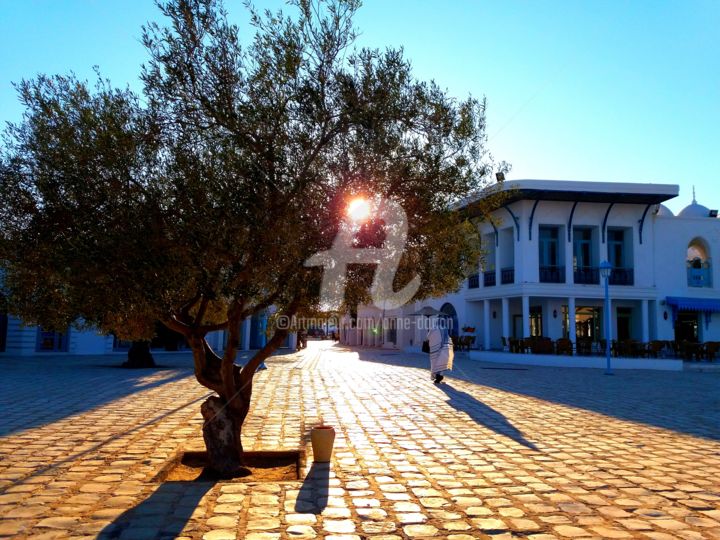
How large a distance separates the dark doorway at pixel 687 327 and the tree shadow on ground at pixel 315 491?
29002 mm

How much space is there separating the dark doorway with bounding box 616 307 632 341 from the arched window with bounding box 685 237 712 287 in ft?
11.1

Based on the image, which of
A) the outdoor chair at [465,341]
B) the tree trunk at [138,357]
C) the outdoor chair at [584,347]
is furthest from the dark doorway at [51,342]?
the outdoor chair at [584,347]

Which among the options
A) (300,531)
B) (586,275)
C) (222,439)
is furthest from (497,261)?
(300,531)

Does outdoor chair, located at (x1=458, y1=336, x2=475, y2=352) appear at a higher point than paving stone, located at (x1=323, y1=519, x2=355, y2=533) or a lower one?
higher

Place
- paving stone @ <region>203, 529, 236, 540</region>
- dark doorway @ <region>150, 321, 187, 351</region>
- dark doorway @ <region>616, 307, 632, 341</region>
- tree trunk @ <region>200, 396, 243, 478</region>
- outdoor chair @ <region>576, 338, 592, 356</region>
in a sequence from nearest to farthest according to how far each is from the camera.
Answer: paving stone @ <region>203, 529, 236, 540</region>
tree trunk @ <region>200, 396, 243, 478</region>
outdoor chair @ <region>576, 338, 592, 356</region>
dark doorway @ <region>616, 307, 632, 341</region>
dark doorway @ <region>150, 321, 187, 351</region>

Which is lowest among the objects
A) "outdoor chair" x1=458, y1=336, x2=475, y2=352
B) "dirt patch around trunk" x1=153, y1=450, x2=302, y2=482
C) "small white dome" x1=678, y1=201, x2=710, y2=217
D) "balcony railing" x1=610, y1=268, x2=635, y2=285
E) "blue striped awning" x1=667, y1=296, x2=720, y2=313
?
"dirt patch around trunk" x1=153, y1=450, x2=302, y2=482

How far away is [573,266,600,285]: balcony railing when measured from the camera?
Result: 93.3 ft

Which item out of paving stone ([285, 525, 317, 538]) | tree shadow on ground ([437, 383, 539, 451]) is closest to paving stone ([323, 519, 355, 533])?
paving stone ([285, 525, 317, 538])

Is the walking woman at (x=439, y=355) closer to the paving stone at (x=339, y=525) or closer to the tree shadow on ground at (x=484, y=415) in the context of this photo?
the tree shadow on ground at (x=484, y=415)

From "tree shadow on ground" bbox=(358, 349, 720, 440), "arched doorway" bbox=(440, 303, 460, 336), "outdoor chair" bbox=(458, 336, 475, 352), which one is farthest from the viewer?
"arched doorway" bbox=(440, 303, 460, 336)

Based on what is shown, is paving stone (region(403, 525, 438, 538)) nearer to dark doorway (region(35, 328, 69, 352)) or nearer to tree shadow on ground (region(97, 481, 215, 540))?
tree shadow on ground (region(97, 481, 215, 540))

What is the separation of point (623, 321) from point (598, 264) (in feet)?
12.9

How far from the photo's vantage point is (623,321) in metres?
30.0

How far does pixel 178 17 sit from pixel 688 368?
76.2 feet
